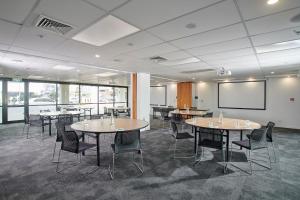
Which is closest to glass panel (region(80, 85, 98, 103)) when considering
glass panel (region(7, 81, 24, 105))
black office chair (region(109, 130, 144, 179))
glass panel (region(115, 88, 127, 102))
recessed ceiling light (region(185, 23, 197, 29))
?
glass panel (region(115, 88, 127, 102))

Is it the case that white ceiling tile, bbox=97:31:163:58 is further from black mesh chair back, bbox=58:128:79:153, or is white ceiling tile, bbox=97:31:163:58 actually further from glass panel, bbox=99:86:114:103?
glass panel, bbox=99:86:114:103

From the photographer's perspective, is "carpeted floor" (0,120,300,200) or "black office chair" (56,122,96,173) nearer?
"carpeted floor" (0,120,300,200)

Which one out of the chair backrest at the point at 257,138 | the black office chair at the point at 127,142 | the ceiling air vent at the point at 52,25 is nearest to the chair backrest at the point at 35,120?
the black office chair at the point at 127,142

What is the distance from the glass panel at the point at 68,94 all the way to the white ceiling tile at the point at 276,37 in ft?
35.5

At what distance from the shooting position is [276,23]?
229 centimetres

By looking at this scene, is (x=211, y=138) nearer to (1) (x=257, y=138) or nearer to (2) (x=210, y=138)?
(2) (x=210, y=138)

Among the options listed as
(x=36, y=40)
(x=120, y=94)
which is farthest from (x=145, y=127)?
(x=120, y=94)

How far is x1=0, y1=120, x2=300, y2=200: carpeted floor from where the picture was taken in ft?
8.04

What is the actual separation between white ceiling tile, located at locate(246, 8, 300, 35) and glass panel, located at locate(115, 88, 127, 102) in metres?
12.4

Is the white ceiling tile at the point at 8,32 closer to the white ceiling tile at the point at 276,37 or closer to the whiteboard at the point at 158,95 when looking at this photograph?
the white ceiling tile at the point at 276,37

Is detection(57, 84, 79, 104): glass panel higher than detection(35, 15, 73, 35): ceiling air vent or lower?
lower

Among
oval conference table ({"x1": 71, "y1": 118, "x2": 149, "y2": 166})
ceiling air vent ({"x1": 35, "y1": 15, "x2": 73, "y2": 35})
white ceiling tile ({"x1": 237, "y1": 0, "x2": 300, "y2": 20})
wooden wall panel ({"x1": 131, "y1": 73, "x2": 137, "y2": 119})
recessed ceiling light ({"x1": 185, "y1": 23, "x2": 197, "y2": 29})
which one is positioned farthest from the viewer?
wooden wall panel ({"x1": 131, "y1": 73, "x2": 137, "y2": 119})

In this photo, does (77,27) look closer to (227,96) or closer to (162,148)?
(162,148)

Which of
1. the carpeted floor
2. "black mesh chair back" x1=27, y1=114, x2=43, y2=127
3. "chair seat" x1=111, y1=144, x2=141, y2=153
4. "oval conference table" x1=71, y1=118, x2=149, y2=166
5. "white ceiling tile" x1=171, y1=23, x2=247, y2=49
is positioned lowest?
the carpeted floor
